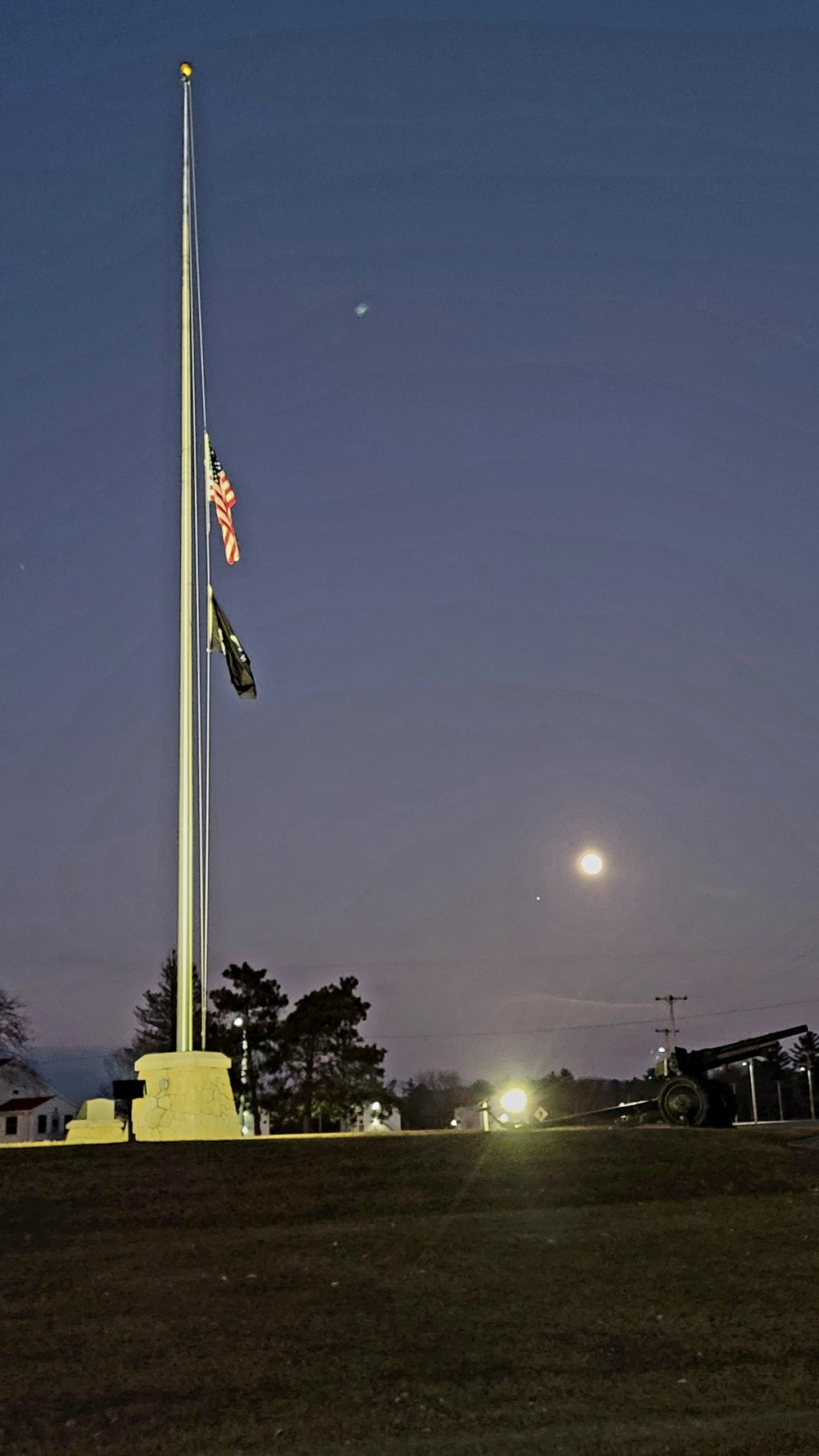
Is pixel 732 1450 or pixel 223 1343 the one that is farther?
pixel 223 1343

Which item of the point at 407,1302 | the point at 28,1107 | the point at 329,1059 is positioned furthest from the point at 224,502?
the point at 28,1107

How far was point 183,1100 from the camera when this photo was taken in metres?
18.3

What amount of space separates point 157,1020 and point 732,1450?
2687 inches

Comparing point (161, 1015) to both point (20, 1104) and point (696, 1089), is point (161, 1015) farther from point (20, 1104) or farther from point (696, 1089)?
point (696, 1089)

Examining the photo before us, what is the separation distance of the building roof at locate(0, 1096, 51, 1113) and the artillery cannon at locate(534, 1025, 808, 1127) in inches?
2249

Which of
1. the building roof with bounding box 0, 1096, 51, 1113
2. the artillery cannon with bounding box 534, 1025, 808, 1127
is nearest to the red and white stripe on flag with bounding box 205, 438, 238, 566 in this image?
the artillery cannon with bounding box 534, 1025, 808, 1127

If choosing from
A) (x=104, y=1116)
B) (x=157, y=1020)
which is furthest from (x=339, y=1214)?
(x=157, y=1020)

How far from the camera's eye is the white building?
7075cm

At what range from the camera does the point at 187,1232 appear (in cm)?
1112

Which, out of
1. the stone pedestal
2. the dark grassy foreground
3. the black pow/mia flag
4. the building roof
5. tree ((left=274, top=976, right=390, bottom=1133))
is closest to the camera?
the dark grassy foreground

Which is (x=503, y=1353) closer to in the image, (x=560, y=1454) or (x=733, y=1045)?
(x=560, y=1454)

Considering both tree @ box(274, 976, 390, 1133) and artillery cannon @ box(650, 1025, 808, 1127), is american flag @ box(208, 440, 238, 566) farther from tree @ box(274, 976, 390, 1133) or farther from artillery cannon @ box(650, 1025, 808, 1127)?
tree @ box(274, 976, 390, 1133)

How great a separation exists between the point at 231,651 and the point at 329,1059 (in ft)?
116

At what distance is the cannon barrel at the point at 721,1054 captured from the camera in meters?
19.2
